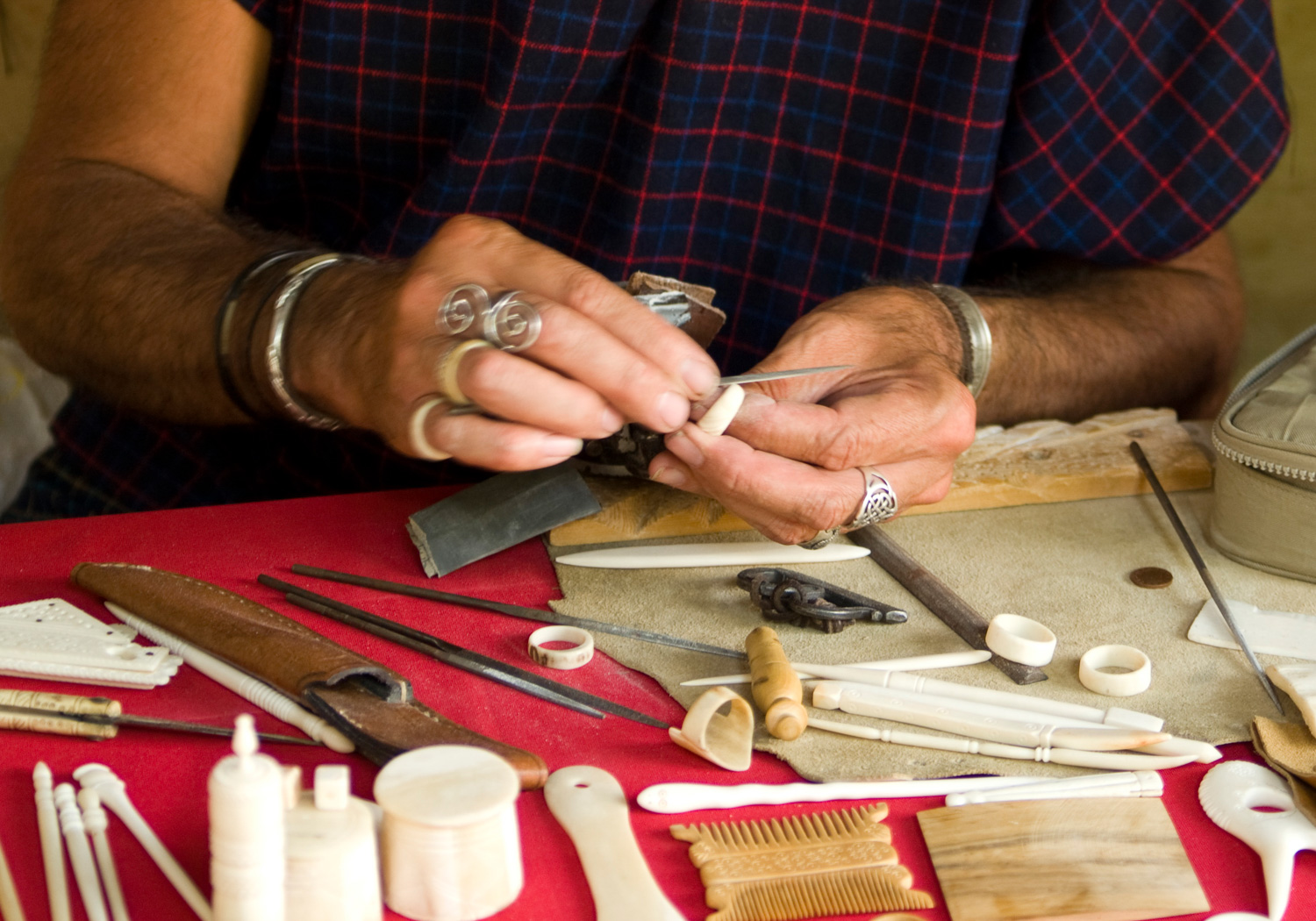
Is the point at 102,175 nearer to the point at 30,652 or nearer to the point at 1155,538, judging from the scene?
the point at 30,652

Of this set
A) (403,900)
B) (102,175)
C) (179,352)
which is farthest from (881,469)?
(102,175)

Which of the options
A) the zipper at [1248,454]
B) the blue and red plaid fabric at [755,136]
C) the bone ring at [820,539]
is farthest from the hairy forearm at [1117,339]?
the bone ring at [820,539]

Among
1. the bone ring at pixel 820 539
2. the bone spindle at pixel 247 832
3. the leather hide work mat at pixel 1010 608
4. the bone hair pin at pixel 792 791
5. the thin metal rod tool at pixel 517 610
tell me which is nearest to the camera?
the bone spindle at pixel 247 832

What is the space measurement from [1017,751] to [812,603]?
0.26 m

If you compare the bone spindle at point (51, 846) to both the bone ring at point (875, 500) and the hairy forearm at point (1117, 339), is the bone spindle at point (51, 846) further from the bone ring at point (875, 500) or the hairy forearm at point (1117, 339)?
the hairy forearm at point (1117, 339)

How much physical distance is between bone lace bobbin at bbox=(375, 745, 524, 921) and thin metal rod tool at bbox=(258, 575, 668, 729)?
25 centimetres

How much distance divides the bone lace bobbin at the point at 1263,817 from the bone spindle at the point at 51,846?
2.73ft

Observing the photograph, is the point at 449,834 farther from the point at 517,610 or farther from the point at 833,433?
the point at 833,433

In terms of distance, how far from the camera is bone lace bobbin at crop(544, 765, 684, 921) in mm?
806

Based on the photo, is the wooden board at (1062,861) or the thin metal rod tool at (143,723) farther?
the thin metal rod tool at (143,723)

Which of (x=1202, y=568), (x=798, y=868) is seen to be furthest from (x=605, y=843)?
(x=1202, y=568)

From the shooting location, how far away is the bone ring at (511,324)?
1.05 m

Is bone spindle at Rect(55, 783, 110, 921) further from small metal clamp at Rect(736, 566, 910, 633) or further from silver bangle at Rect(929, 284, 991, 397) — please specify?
silver bangle at Rect(929, 284, 991, 397)

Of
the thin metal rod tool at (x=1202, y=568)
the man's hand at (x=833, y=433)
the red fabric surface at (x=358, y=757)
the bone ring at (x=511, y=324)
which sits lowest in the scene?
the red fabric surface at (x=358, y=757)
